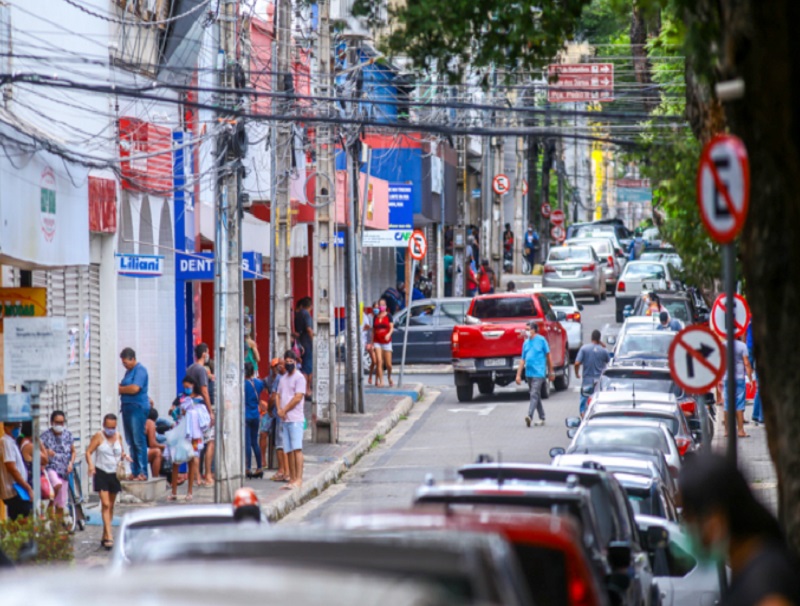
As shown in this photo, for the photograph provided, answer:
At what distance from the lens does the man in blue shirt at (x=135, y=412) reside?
20.8 m

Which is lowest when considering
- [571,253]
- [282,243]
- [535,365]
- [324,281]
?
[535,365]

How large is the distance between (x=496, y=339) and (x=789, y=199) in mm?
21424

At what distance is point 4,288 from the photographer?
56.8 ft

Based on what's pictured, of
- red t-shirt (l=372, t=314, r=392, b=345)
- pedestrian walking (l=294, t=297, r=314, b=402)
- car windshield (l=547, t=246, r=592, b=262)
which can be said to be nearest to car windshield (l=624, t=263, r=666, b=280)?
car windshield (l=547, t=246, r=592, b=262)

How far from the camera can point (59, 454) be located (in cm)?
1739

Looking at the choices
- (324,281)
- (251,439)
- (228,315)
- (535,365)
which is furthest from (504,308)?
(228,315)

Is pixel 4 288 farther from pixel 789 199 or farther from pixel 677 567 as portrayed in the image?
pixel 789 199

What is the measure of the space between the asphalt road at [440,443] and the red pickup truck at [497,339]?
0.47 meters

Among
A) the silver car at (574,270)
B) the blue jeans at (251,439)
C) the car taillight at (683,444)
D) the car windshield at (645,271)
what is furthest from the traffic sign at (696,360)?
the silver car at (574,270)

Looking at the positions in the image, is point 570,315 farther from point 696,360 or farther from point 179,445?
point 696,360

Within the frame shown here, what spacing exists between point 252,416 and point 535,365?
6.28 m

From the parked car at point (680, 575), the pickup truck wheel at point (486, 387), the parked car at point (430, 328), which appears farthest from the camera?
the parked car at point (430, 328)

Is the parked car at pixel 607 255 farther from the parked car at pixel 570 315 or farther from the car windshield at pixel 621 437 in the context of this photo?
the car windshield at pixel 621 437

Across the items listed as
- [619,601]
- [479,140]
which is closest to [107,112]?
[619,601]
